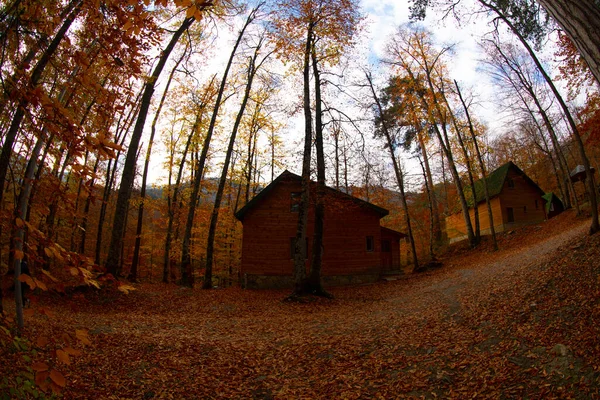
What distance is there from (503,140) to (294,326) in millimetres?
36168

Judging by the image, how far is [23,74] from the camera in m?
2.34

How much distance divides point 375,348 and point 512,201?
2732 centimetres

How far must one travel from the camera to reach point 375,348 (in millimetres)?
6516

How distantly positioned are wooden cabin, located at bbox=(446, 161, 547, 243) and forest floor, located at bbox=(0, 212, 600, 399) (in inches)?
749

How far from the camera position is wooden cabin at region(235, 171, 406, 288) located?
19234mm

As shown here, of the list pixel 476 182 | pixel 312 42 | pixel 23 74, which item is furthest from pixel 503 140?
pixel 23 74

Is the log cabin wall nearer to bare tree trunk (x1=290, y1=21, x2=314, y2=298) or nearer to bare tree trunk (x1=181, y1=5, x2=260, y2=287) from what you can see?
bare tree trunk (x1=181, y1=5, x2=260, y2=287)

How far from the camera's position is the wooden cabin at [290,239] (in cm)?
1923

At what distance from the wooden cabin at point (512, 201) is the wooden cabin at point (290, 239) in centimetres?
1351

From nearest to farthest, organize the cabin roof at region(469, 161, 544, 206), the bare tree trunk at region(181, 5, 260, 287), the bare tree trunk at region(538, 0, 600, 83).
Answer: the bare tree trunk at region(538, 0, 600, 83), the bare tree trunk at region(181, 5, 260, 287), the cabin roof at region(469, 161, 544, 206)

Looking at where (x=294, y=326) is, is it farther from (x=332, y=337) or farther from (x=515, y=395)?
(x=515, y=395)

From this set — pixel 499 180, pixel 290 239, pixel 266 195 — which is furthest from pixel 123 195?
pixel 499 180

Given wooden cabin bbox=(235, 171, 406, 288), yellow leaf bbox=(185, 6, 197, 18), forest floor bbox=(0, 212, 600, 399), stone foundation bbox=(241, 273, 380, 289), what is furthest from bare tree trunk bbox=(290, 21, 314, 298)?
yellow leaf bbox=(185, 6, 197, 18)

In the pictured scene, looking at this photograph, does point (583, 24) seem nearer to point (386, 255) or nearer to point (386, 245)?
point (386, 255)
